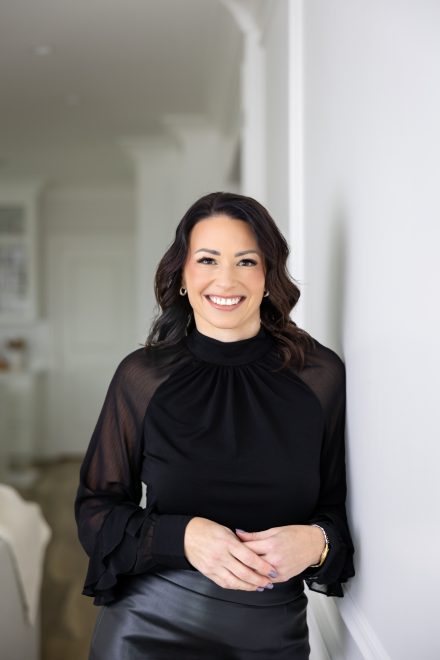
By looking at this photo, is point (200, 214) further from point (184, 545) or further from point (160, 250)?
point (160, 250)

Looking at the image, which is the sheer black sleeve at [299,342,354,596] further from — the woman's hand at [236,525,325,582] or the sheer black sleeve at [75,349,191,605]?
the sheer black sleeve at [75,349,191,605]

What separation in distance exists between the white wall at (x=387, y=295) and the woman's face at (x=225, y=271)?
0.20 m

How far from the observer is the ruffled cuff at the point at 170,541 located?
130cm

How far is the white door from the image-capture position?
8.77 metres

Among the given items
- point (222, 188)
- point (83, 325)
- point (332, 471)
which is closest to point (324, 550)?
point (332, 471)

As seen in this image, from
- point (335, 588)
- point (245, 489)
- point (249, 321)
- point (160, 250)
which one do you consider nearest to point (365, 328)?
point (249, 321)

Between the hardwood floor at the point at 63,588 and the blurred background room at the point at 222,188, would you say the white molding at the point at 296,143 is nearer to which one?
the blurred background room at the point at 222,188

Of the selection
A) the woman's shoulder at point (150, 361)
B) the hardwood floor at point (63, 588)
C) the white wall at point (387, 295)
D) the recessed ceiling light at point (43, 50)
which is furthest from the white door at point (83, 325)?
the woman's shoulder at point (150, 361)

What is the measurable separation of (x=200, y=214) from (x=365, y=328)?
0.36 meters

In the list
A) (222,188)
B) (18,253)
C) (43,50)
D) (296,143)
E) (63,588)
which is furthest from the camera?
(18,253)

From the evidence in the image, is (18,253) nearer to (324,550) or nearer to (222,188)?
(222,188)

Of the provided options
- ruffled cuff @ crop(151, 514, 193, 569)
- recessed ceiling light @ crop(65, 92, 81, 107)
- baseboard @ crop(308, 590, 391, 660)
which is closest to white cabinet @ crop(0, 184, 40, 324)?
recessed ceiling light @ crop(65, 92, 81, 107)

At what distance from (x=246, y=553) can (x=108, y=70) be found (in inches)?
162

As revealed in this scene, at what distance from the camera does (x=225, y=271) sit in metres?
1.39
